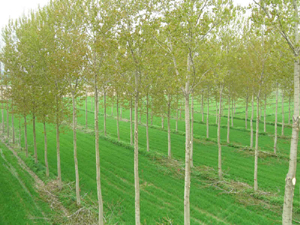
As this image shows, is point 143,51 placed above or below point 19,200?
above

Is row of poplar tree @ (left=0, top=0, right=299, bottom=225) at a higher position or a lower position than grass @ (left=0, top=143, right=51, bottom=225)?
higher

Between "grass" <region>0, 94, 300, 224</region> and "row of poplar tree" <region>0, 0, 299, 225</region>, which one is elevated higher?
"row of poplar tree" <region>0, 0, 299, 225</region>

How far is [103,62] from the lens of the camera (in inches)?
400

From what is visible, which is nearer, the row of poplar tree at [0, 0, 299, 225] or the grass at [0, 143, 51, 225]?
the row of poplar tree at [0, 0, 299, 225]

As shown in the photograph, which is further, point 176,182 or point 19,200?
point 176,182

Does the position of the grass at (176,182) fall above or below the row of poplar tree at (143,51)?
below

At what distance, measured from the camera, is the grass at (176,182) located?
11930mm

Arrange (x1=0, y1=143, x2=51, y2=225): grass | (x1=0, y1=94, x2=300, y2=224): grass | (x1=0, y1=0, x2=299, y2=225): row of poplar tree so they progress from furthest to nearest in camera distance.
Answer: (x1=0, y1=94, x2=300, y2=224): grass < (x1=0, y1=143, x2=51, y2=225): grass < (x1=0, y1=0, x2=299, y2=225): row of poplar tree

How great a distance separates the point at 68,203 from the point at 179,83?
34.1 ft

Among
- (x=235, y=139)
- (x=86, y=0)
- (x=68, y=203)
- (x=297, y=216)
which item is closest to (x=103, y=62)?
(x=86, y=0)

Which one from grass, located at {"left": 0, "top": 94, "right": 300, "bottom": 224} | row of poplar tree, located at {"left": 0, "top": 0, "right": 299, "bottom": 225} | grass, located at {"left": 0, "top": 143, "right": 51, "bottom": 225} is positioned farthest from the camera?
grass, located at {"left": 0, "top": 94, "right": 300, "bottom": 224}

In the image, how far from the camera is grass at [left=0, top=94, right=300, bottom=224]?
1193 centimetres

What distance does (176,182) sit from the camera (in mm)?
15898

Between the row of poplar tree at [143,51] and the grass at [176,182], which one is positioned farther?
the grass at [176,182]
